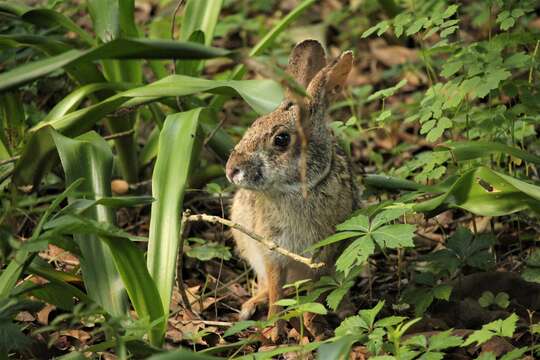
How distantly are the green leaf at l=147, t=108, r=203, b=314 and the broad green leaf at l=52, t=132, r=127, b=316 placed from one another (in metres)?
0.19

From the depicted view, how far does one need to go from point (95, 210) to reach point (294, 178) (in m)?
0.92

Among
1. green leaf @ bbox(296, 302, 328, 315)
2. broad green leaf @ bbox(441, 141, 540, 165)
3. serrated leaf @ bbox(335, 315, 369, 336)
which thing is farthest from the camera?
broad green leaf @ bbox(441, 141, 540, 165)

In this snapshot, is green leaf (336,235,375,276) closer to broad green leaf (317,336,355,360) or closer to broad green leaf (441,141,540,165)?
broad green leaf (317,336,355,360)

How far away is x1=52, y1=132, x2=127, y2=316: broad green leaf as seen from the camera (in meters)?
4.00

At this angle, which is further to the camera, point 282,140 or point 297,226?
point 297,226

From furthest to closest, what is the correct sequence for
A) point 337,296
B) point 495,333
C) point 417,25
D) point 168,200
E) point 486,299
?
point 417,25, point 486,299, point 168,200, point 337,296, point 495,333

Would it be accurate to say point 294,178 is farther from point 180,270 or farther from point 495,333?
point 495,333

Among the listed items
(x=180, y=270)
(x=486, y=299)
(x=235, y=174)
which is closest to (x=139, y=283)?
(x=180, y=270)

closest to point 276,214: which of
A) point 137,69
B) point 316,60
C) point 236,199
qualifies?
point 236,199

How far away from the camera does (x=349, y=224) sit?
3955 millimetres

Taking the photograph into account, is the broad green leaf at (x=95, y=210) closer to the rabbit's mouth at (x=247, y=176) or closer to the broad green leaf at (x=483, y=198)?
the rabbit's mouth at (x=247, y=176)

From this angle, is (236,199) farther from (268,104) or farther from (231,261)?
(268,104)

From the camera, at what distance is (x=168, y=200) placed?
4.09m

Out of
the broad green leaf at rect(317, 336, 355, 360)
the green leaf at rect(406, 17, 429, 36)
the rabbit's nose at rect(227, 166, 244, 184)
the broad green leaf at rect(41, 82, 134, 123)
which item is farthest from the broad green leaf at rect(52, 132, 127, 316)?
the green leaf at rect(406, 17, 429, 36)
